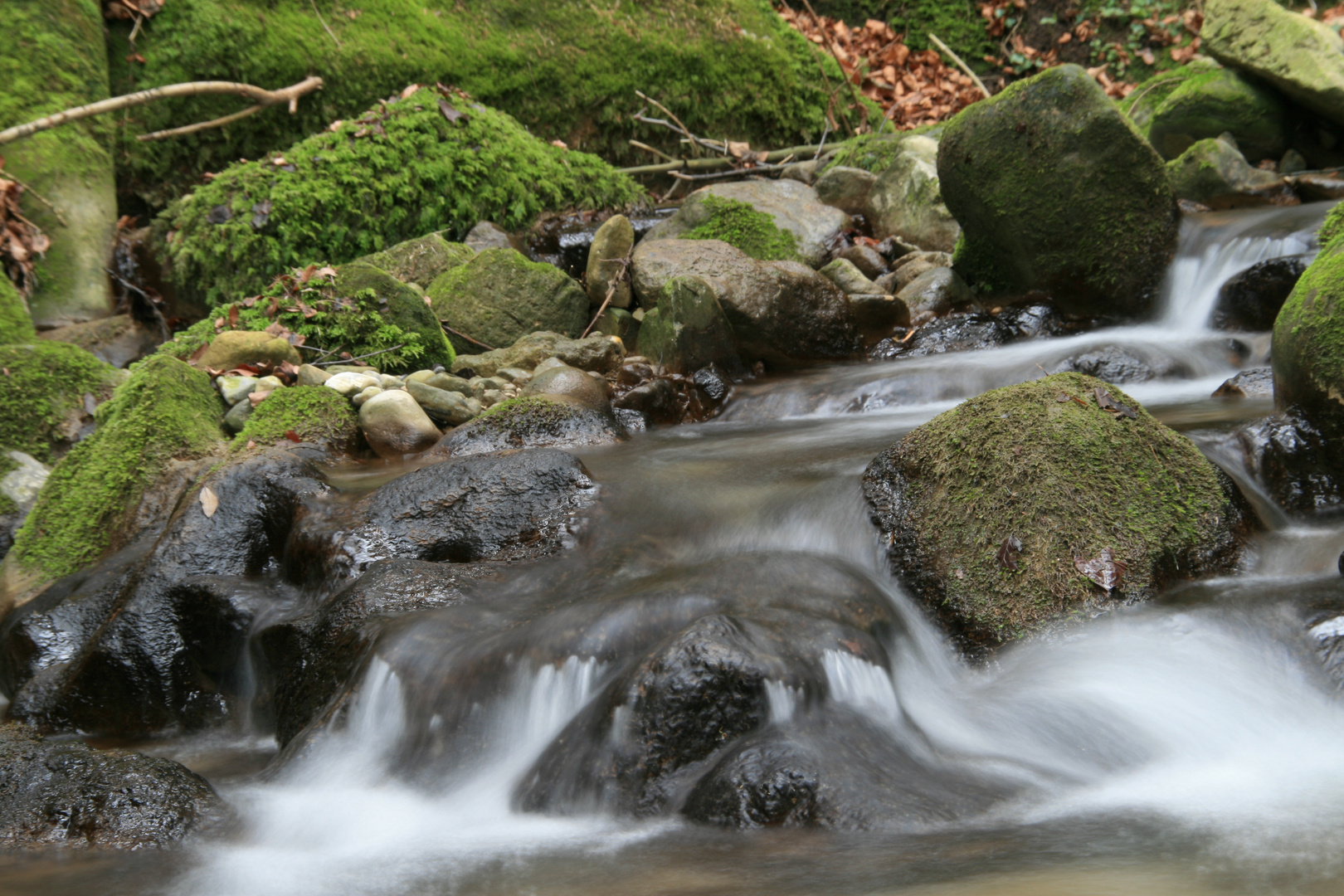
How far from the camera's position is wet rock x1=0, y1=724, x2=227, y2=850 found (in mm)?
2260

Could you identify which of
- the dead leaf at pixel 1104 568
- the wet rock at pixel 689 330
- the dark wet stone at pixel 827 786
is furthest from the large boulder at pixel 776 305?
the dark wet stone at pixel 827 786

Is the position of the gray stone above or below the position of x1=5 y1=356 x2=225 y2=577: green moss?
above

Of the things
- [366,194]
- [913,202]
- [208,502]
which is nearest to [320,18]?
[366,194]

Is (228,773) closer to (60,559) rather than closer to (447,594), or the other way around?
(447,594)

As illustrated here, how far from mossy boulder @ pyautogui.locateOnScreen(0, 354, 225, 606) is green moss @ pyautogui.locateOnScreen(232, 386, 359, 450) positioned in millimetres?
222

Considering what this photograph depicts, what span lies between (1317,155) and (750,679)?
7.70 metres

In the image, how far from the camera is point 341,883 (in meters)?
2.09

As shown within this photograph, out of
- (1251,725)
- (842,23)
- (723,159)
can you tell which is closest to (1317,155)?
(723,159)

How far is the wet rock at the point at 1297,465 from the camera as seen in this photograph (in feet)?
10.1

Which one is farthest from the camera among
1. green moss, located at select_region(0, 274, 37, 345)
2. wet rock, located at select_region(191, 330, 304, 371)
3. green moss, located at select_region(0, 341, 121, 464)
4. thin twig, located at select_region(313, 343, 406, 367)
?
green moss, located at select_region(0, 274, 37, 345)

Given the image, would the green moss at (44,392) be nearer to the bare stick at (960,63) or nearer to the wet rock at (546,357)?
the wet rock at (546,357)

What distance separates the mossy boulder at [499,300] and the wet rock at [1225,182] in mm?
4568

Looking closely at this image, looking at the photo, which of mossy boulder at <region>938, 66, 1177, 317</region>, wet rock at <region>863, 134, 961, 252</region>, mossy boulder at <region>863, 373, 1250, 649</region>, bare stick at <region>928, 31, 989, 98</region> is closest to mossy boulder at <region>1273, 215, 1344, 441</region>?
mossy boulder at <region>863, 373, 1250, 649</region>

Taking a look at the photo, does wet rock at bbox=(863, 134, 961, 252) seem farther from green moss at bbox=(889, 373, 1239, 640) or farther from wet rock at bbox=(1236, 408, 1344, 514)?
green moss at bbox=(889, 373, 1239, 640)
